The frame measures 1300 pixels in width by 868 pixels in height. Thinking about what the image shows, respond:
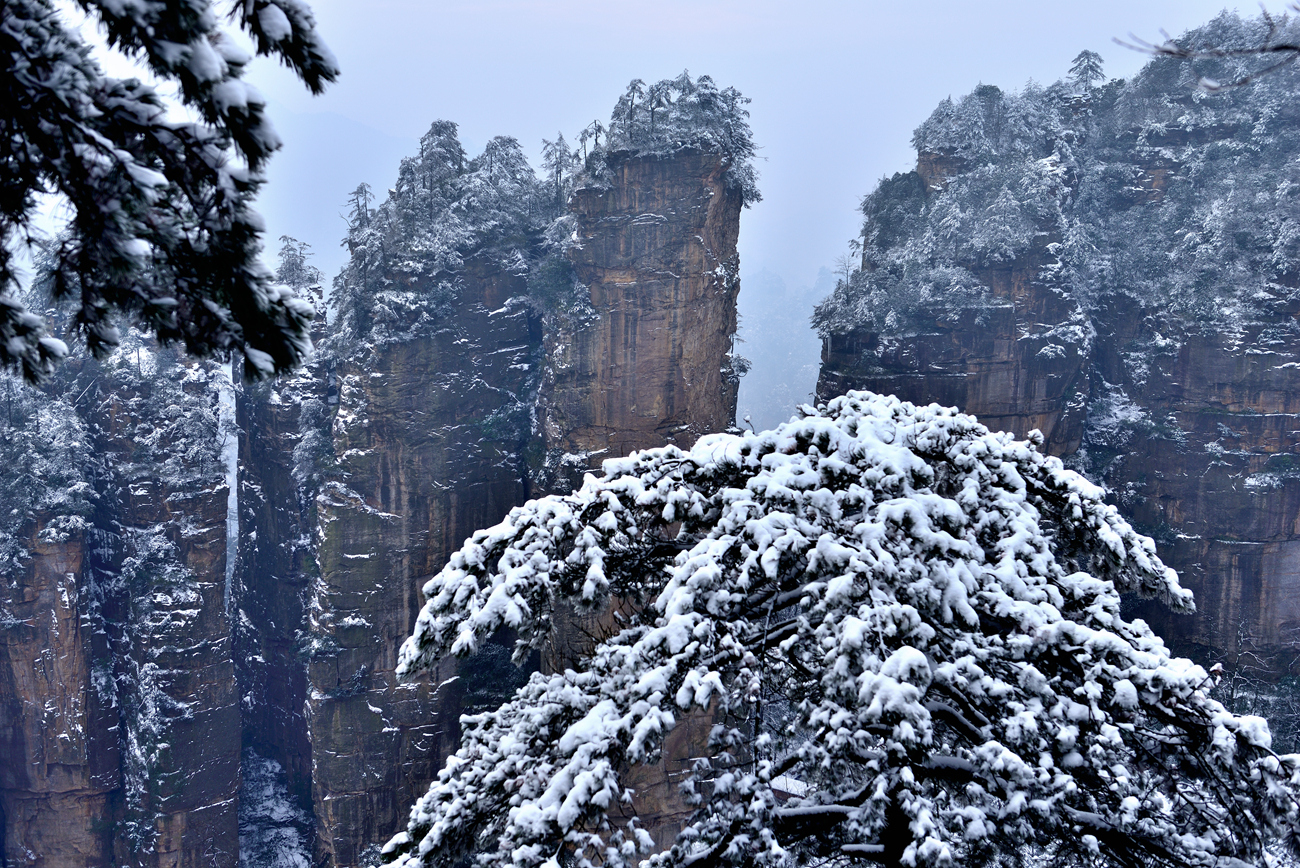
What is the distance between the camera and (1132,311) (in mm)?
24875

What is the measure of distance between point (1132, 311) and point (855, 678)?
25.7m

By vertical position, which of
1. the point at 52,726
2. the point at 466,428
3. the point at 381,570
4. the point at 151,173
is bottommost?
the point at 52,726

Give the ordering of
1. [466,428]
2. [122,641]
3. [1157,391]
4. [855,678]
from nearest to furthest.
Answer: [855,678] → [122,641] → [466,428] → [1157,391]

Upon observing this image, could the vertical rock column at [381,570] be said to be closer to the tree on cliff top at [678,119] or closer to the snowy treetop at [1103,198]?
the tree on cliff top at [678,119]

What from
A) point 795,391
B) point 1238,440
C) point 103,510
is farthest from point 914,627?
point 795,391

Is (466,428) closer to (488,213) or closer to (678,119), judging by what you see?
(488,213)

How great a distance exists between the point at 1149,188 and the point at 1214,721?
87.0 ft

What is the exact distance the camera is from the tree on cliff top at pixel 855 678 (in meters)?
4.39

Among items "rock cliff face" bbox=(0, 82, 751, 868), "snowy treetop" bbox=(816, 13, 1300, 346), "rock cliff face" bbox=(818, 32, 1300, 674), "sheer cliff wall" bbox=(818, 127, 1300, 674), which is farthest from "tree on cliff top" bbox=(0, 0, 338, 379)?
"snowy treetop" bbox=(816, 13, 1300, 346)

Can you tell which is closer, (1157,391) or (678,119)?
(678,119)

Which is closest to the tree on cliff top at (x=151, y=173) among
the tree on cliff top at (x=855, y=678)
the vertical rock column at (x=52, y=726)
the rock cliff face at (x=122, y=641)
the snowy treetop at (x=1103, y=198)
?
the tree on cliff top at (x=855, y=678)

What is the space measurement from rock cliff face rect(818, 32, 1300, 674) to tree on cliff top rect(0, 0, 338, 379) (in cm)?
2198

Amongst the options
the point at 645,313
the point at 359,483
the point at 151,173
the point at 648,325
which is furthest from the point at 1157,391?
the point at 151,173

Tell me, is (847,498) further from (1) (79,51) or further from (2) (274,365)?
(1) (79,51)
